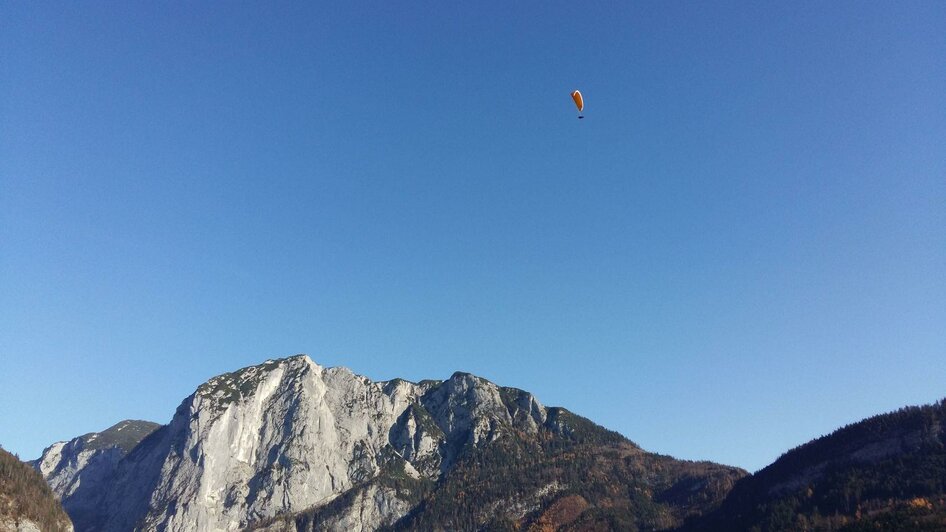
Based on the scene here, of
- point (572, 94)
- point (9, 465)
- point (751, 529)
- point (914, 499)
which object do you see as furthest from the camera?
point (751, 529)

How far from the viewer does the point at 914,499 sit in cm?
17450

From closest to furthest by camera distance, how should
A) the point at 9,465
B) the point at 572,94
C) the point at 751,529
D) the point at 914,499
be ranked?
the point at 572,94, the point at 9,465, the point at 914,499, the point at 751,529

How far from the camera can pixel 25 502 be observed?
461 ft

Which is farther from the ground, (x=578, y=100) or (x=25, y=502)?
(x=578, y=100)

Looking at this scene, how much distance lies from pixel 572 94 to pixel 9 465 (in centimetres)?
17449

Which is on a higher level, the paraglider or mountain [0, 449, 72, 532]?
the paraglider

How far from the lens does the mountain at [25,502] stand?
131450mm

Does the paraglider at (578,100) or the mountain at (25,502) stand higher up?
the paraglider at (578,100)

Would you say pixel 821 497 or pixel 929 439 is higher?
pixel 929 439

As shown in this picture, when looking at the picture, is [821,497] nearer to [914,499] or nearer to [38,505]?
[914,499]

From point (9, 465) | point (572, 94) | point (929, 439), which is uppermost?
point (572, 94)

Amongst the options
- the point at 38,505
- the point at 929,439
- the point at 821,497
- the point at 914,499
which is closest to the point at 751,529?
the point at 821,497

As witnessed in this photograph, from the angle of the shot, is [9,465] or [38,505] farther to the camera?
[9,465]

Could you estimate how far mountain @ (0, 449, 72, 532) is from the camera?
131m
